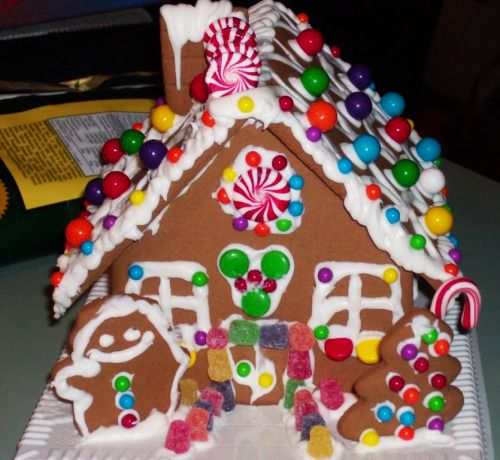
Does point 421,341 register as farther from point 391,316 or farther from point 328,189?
point 328,189

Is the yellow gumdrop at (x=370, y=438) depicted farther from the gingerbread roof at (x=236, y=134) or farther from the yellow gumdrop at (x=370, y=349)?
the gingerbread roof at (x=236, y=134)

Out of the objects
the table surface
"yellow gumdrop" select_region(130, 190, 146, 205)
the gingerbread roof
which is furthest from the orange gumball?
the table surface

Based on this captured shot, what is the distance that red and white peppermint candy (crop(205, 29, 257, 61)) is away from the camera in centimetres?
108

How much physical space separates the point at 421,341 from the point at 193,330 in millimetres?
305

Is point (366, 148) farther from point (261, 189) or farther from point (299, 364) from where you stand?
point (299, 364)

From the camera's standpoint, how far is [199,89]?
1.15 meters

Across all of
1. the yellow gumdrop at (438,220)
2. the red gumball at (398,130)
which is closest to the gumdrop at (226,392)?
the yellow gumdrop at (438,220)

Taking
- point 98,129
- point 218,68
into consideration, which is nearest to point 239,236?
point 218,68

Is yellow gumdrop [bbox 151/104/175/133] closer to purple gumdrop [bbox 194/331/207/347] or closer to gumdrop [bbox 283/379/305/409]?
purple gumdrop [bbox 194/331/207/347]

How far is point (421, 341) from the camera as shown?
3.54ft

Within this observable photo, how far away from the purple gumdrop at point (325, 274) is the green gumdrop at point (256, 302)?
0.08 meters

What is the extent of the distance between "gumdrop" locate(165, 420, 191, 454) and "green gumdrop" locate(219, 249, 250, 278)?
20 centimetres

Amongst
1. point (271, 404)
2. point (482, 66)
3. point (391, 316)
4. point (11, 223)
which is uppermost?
point (391, 316)

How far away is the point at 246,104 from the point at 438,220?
1.01 feet
